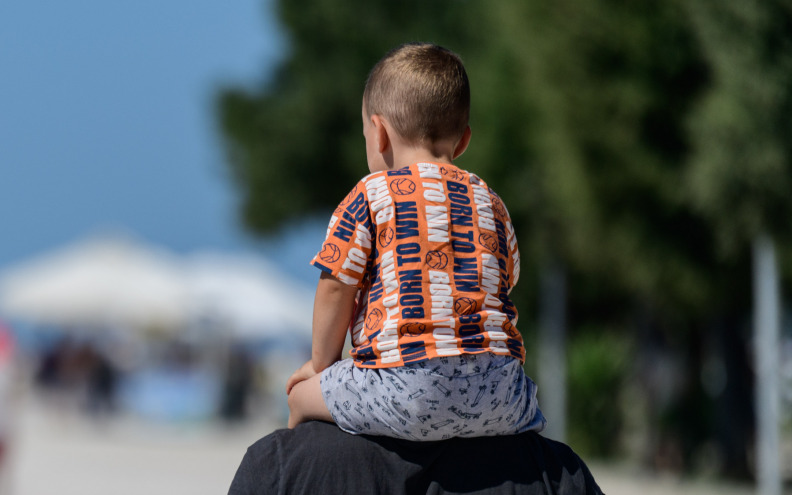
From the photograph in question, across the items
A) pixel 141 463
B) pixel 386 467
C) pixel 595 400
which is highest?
pixel 386 467

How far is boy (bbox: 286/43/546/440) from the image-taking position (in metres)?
2.28

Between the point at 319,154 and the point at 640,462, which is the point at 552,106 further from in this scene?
the point at 319,154

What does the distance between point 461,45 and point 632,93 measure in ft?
35.7

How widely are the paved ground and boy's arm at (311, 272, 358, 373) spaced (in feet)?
29.1

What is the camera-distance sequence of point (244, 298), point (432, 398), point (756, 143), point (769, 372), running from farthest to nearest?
1. point (244, 298)
2. point (769, 372)
3. point (756, 143)
4. point (432, 398)

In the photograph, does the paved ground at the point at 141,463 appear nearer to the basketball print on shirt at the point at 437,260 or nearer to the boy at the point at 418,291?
the boy at the point at 418,291

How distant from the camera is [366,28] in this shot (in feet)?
81.5

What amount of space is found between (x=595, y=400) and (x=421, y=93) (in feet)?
52.6

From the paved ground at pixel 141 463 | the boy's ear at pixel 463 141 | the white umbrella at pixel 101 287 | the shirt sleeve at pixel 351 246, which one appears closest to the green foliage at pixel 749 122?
the paved ground at pixel 141 463

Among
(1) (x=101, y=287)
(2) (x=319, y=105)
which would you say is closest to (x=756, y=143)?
(2) (x=319, y=105)

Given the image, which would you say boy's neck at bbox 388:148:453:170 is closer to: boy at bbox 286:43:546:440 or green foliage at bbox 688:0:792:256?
boy at bbox 286:43:546:440

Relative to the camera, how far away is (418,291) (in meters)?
2.31

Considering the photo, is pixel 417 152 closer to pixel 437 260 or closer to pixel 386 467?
pixel 437 260

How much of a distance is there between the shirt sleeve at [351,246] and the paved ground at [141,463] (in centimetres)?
901
